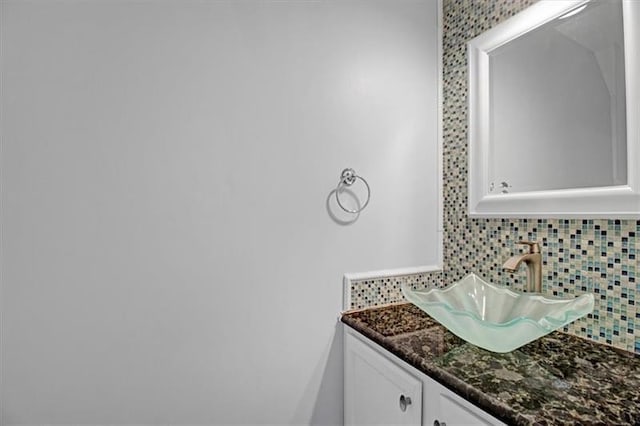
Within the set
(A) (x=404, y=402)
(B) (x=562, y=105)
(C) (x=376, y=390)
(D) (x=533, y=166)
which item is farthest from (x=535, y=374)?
(B) (x=562, y=105)

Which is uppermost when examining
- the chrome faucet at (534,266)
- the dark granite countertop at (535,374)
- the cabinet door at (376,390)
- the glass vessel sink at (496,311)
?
the chrome faucet at (534,266)

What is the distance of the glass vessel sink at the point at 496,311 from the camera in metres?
0.90

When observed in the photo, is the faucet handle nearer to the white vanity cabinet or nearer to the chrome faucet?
the chrome faucet

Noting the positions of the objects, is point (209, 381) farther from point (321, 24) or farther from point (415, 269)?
point (321, 24)

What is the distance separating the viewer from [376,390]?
118 centimetres

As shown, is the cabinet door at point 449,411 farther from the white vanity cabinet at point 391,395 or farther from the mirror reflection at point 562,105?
the mirror reflection at point 562,105

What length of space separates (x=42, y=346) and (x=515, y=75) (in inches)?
72.2

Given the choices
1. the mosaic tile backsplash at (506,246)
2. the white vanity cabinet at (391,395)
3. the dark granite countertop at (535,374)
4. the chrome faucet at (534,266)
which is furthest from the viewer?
the chrome faucet at (534,266)

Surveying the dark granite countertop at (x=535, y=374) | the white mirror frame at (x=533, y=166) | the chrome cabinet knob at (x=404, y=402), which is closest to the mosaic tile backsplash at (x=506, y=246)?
the white mirror frame at (x=533, y=166)

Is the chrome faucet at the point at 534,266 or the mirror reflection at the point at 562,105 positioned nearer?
the mirror reflection at the point at 562,105

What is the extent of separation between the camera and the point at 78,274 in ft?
3.57

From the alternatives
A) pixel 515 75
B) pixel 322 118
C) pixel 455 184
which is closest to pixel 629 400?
pixel 455 184

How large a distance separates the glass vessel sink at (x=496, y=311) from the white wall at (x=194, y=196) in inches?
12.0

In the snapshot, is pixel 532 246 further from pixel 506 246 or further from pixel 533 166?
pixel 533 166
